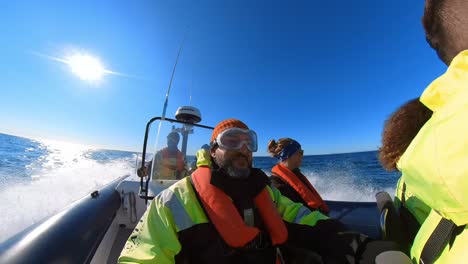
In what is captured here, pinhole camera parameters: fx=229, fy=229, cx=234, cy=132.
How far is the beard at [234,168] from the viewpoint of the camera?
1.49 m

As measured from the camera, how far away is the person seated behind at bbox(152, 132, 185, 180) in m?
3.14

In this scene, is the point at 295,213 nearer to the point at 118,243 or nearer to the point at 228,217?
the point at 228,217

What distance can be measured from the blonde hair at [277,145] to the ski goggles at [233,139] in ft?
3.59

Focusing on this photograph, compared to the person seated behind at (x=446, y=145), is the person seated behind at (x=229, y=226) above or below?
below

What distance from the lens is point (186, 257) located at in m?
1.23

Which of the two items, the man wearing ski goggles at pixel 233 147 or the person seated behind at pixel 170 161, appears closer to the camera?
the man wearing ski goggles at pixel 233 147

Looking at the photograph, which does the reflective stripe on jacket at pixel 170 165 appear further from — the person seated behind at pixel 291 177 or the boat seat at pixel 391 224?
the boat seat at pixel 391 224

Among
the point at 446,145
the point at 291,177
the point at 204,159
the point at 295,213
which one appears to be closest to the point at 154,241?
the point at 204,159

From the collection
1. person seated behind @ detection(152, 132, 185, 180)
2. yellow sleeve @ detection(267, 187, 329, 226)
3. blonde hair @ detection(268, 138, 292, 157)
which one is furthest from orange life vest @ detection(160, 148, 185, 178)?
yellow sleeve @ detection(267, 187, 329, 226)

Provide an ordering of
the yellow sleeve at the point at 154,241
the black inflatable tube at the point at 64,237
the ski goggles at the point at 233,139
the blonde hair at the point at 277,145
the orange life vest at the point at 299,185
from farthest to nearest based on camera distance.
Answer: the blonde hair at the point at 277,145 < the orange life vest at the point at 299,185 < the ski goggles at the point at 233,139 < the black inflatable tube at the point at 64,237 < the yellow sleeve at the point at 154,241

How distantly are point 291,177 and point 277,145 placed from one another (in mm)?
492

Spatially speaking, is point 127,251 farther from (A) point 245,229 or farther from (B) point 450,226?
(B) point 450,226

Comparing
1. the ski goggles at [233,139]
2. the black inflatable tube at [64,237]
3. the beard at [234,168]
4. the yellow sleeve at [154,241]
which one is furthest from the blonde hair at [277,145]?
the black inflatable tube at [64,237]

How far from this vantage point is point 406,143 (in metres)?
1.27
